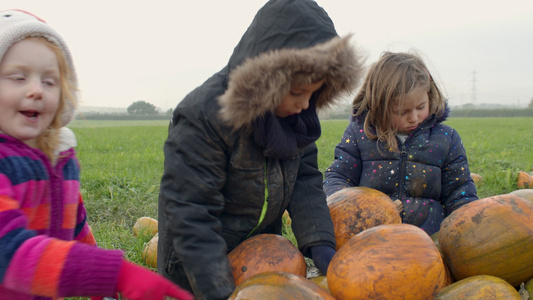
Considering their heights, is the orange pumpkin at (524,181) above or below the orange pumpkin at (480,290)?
below

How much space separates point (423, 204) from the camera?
3.46m

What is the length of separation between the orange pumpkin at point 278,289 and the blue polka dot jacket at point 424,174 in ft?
5.39

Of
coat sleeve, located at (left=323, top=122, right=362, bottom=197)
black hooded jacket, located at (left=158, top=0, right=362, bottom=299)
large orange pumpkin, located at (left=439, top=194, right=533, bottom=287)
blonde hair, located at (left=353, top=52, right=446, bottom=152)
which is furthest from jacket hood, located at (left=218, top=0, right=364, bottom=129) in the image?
coat sleeve, located at (left=323, top=122, right=362, bottom=197)

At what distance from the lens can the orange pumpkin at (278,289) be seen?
1.84 metres

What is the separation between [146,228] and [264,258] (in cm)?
183

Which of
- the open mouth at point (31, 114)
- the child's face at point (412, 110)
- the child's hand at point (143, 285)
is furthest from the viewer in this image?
the child's face at point (412, 110)

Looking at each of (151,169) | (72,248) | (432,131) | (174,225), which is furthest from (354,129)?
(151,169)

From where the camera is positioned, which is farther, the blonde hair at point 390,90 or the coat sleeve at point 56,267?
the blonde hair at point 390,90

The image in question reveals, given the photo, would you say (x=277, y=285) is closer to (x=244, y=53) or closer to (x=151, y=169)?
(x=244, y=53)

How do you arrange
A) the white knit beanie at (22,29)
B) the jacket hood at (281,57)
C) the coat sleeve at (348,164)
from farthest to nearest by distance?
the coat sleeve at (348,164)
the jacket hood at (281,57)
the white knit beanie at (22,29)

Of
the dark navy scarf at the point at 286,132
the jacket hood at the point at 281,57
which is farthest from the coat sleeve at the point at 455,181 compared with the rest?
the jacket hood at the point at 281,57

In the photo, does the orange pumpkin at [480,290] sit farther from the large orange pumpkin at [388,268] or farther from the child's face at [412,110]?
the child's face at [412,110]

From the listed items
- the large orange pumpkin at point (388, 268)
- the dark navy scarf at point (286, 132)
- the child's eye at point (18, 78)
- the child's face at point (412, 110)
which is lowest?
the large orange pumpkin at point (388, 268)

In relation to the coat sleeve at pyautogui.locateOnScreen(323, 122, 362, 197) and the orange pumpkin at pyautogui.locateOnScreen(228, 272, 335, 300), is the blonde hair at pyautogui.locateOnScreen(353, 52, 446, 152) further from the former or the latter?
the orange pumpkin at pyautogui.locateOnScreen(228, 272, 335, 300)
